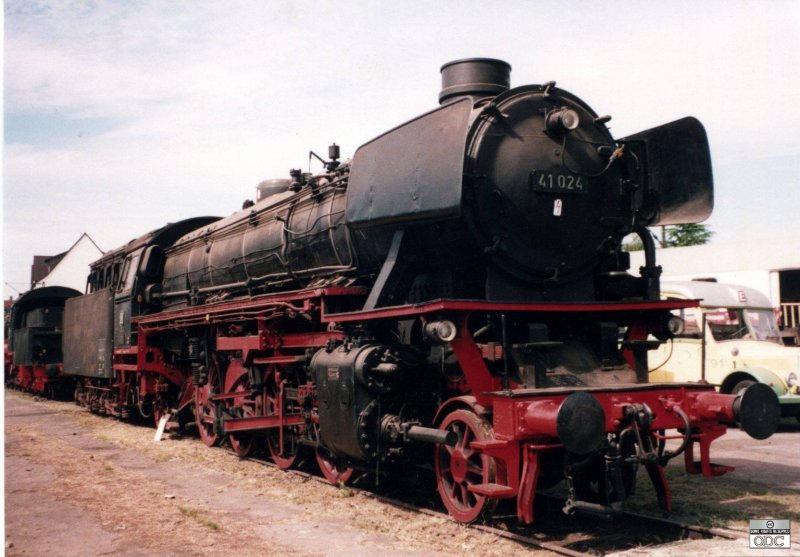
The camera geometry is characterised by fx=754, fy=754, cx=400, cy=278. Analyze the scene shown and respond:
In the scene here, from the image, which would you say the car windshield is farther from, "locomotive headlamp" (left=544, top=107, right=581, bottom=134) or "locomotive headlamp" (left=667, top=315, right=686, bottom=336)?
"locomotive headlamp" (left=544, top=107, right=581, bottom=134)

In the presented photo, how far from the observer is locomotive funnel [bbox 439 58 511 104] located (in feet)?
21.7

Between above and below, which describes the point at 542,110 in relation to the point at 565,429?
above

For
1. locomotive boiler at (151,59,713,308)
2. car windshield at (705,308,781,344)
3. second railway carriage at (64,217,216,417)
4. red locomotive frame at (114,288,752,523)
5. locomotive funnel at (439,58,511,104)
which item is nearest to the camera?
red locomotive frame at (114,288,752,523)

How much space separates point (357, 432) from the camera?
627cm

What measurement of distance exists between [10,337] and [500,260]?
2238 cm

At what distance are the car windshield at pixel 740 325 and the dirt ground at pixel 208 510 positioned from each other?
2.73 m

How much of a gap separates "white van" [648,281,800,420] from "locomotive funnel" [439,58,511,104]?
20.5 ft

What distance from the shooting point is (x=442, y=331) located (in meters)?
5.35

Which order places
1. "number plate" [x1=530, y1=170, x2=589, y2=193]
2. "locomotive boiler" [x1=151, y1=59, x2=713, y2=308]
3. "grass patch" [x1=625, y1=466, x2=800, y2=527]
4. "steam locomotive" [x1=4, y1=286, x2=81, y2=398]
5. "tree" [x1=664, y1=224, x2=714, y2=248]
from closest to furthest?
"locomotive boiler" [x1=151, y1=59, x2=713, y2=308]
"number plate" [x1=530, y1=170, x2=589, y2=193]
"grass patch" [x1=625, y1=466, x2=800, y2=527]
"steam locomotive" [x1=4, y1=286, x2=81, y2=398]
"tree" [x1=664, y1=224, x2=714, y2=248]

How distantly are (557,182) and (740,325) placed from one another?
350 inches

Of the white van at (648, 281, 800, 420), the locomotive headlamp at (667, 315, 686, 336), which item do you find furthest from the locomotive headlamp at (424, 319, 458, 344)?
the white van at (648, 281, 800, 420)

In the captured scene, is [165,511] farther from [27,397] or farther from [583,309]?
[27,397]

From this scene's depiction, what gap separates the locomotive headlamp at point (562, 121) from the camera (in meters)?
5.93

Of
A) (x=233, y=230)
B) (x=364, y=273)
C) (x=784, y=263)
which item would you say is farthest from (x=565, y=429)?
(x=784, y=263)
